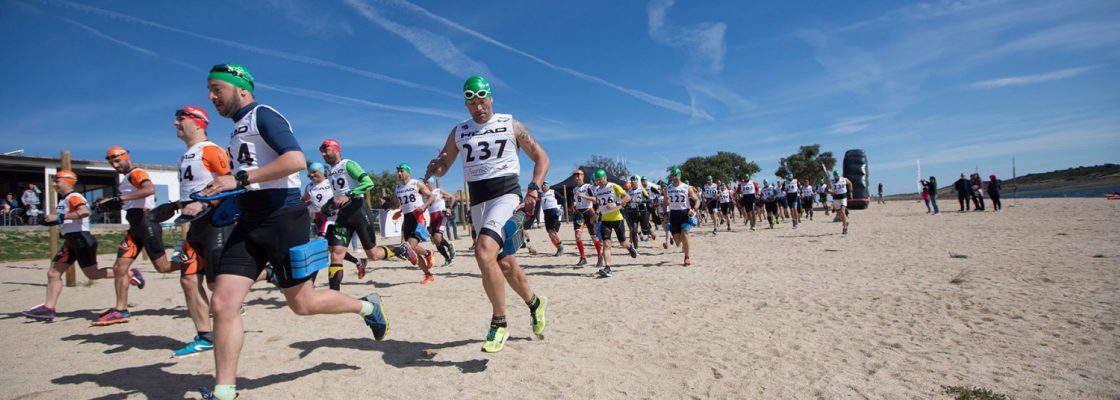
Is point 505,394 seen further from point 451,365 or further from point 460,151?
point 460,151

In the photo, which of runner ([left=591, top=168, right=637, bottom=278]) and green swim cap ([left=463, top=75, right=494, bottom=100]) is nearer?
green swim cap ([left=463, top=75, right=494, bottom=100])

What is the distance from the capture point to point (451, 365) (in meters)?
3.72

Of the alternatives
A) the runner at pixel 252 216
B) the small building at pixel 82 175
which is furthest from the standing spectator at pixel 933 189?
the small building at pixel 82 175

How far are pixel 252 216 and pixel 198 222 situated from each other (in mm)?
1804

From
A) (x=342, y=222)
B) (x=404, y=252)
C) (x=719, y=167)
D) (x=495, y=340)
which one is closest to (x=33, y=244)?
(x=342, y=222)

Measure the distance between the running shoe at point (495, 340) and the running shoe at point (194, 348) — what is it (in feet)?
8.85

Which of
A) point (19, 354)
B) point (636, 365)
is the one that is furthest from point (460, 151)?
point (19, 354)

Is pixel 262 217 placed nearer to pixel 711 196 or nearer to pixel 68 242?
pixel 68 242

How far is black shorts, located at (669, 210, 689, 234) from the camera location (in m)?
9.41

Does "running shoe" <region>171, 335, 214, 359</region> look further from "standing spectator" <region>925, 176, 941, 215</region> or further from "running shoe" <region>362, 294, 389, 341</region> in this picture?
"standing spectator" <region>925, 176, 941, 215</region>

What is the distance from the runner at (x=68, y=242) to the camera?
19.7 feet

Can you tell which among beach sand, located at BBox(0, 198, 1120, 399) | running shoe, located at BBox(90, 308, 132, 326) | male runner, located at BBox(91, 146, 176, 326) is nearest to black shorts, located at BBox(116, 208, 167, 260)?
male runner, located at BBox(91, 146, 176, 326)

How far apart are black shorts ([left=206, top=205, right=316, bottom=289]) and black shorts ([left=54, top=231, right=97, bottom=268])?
535 cm

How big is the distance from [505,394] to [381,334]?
1208mm
